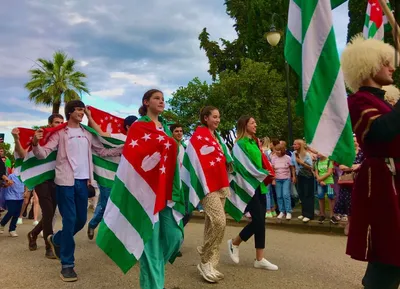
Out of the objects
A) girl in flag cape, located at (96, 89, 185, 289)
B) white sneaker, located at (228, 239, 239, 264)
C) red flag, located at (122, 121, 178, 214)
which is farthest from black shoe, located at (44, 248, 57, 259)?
red flag, located at (122, 121, 178, 214)

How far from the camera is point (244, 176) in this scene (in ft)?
18.0

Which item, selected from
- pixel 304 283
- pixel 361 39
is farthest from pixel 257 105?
pixel 361 39

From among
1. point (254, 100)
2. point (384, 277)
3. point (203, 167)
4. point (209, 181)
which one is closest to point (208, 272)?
point (209, 181)

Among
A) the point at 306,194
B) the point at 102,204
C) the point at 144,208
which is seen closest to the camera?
the point at 144,208

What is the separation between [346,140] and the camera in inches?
103

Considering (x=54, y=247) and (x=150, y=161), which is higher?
(x=150, y=161)

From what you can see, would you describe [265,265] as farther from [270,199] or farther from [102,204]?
[270,199]

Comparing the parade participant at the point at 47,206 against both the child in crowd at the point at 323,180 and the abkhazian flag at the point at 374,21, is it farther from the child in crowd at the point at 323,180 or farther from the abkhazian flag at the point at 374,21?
the child in crowd at the point at 323,180

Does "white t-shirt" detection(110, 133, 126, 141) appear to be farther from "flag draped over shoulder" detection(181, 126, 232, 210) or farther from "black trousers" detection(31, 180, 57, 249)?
"black trousers" detection(31, 180, 57, 249)

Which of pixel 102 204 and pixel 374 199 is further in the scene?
pixel 102 204

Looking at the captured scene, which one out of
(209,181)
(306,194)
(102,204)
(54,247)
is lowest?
(54,247)

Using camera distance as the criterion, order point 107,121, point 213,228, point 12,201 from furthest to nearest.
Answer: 1. point 12,201
2. point 107,121
3. point 213,228

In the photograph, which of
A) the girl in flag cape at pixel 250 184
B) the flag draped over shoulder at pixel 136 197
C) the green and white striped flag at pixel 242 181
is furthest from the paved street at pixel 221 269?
the flag draped over shoulder at pixel 136 197

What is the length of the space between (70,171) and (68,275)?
1227mm
